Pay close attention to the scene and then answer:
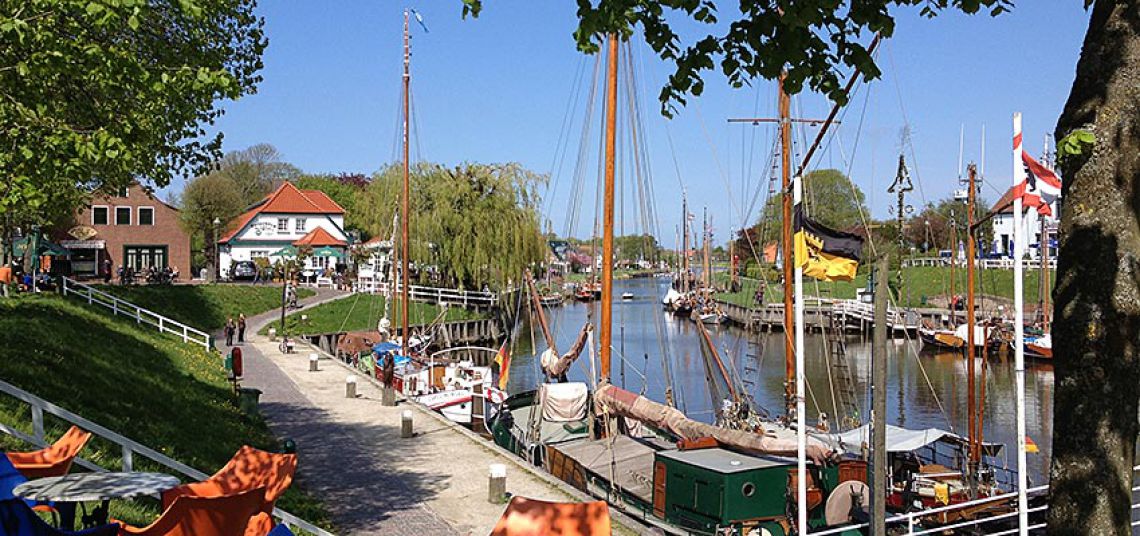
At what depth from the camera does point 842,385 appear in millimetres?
39781

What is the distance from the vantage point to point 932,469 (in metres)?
19.1

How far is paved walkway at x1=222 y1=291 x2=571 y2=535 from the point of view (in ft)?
43.8

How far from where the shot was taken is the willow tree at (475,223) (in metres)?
54.3

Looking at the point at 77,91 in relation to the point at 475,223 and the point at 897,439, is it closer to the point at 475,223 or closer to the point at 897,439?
the point at 897,439

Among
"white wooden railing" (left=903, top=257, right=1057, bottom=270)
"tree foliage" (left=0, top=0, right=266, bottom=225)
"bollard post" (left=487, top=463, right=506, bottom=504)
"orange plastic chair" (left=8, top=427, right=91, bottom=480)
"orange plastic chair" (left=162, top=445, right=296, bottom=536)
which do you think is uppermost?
"tree foliage" (left=0, top=0, right=266, bottom=225)

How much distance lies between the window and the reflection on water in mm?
26918

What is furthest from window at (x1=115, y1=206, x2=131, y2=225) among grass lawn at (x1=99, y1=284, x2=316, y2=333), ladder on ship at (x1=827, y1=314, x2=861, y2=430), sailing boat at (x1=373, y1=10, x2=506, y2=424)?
ladder on ship at (x1=827, y1=314, x2=861, y2=430)

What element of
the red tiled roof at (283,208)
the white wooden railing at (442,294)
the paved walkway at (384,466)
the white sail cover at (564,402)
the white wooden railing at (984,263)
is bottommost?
the paved walkway at (384,466)

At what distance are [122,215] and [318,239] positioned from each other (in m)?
13.1

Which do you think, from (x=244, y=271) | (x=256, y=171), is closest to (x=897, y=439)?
(x=244, y=271)

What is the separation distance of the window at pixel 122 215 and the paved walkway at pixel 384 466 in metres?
39.0

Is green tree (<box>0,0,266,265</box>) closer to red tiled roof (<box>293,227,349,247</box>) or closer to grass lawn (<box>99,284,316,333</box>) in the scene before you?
grass lawn (<box>99,284,316,333</box>)

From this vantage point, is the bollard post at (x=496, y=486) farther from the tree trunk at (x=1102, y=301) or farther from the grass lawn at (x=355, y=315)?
the grass lawn at (x=355, y=315)

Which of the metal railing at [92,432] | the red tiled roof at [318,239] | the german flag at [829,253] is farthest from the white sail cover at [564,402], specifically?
the red tiled roof at [318,239]
